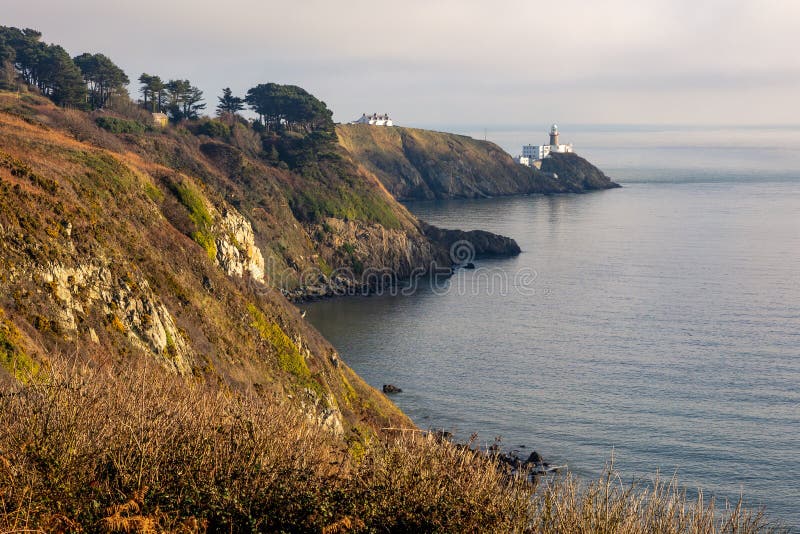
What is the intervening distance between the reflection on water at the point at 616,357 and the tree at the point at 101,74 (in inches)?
2272

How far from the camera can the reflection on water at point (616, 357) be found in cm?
4959

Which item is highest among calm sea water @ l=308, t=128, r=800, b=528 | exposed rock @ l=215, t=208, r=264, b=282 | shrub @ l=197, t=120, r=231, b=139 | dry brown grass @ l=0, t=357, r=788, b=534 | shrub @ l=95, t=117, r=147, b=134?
shrub @ l=197, t=120, r=231, b=139

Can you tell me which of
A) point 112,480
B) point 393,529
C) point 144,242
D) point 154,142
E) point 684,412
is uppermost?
point 154,142

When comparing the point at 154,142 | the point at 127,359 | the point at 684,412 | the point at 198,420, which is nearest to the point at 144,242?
the point at 127,359

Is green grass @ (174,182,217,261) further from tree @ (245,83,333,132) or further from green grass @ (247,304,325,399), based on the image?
tree @ (245,83,333,132)

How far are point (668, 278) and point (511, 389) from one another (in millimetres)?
53506

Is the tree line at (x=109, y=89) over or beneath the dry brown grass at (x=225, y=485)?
over

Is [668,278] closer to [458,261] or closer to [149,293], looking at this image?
[458,261]

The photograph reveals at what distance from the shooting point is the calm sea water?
49.3 meters

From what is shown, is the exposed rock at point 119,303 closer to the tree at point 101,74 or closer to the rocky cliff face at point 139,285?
the rocky cliff face at point 139,285

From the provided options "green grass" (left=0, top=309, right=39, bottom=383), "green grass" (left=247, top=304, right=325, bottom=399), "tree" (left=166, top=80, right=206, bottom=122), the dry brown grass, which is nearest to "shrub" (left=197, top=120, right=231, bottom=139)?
"tree" (left=166, top=80, right=206, bottom=122)

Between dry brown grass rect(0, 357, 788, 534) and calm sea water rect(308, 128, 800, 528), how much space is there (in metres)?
28.5

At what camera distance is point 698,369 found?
65.5 m

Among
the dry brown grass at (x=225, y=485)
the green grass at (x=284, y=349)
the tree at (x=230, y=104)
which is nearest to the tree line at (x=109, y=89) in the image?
the tree at (x=230, y=104)
